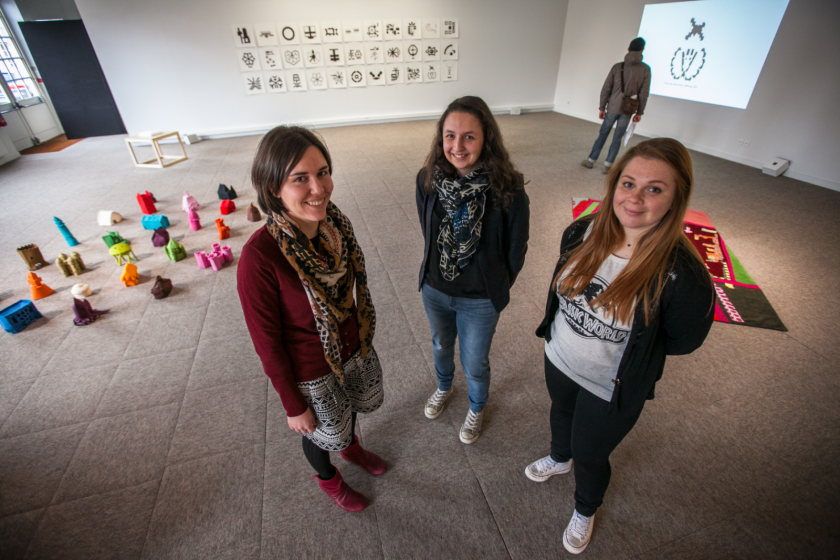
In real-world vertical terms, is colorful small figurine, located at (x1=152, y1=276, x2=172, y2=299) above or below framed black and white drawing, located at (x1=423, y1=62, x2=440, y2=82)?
below

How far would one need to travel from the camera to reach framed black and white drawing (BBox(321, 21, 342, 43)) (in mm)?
7305

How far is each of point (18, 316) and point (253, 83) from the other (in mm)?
6668

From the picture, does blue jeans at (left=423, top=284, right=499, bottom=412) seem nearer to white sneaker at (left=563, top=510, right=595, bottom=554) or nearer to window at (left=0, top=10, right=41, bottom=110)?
white sneaker at (left=563, top=510, right=595, bottom=554)

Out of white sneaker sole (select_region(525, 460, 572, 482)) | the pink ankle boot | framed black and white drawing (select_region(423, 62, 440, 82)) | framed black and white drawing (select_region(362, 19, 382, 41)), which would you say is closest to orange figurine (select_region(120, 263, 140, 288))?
the pink ankle boot

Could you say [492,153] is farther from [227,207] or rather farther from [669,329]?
[227,207]

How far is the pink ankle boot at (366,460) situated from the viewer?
1606mm

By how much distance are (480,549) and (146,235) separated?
4.34 meters

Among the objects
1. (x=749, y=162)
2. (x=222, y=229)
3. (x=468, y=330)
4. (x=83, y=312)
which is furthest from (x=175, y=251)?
(x=749, y=162)

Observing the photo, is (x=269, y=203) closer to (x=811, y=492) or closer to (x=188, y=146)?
(x=811, y=492)

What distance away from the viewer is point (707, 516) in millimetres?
1458

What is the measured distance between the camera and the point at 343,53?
7.64 metres

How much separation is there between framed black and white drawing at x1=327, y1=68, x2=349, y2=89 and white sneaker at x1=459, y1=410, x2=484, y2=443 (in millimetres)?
8161

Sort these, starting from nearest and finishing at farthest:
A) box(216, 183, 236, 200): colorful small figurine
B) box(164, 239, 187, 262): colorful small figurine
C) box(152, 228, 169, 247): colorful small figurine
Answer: box(164, 239, 187, 262): colorful small figurine → box(152, 228, 169, 247): colorful small figurine → box(216, 183, 236, 200): colorful small figurine

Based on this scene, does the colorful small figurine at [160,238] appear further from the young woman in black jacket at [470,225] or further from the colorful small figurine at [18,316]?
the young woman in black jacket at [470,225]
